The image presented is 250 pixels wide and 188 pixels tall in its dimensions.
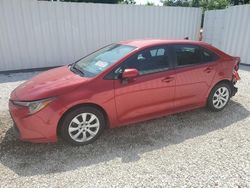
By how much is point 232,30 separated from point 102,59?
731cm

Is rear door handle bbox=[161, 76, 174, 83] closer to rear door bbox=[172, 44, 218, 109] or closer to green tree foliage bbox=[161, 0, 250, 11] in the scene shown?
rear door bbox=[172, 44, 218, 109]

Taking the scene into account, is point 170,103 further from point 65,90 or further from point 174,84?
point 65,90

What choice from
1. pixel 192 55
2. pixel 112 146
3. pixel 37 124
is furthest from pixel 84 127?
pixel 192 55

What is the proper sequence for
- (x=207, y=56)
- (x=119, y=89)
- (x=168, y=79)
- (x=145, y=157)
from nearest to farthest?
1. (x=145, y=157)
2. (x=119, y=89)
3. (x=168, y=79)
4. (x=207, y=56)

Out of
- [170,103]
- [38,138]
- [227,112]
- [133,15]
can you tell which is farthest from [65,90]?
[133,15]

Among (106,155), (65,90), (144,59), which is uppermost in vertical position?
(144,59)

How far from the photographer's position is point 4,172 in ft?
9.34

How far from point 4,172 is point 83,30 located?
6.35 meters

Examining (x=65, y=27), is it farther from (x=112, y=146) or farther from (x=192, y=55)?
(x=112, y=146)

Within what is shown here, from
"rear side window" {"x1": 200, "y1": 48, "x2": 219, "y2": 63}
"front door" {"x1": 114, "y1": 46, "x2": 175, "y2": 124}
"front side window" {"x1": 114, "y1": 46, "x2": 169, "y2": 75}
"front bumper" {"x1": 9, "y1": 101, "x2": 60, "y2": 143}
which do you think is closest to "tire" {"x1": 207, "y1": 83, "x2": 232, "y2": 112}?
"rear side window" {"x1": 200, "y1": 48, "x2": 219, "y2": 63}

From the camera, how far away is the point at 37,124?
3.02 m

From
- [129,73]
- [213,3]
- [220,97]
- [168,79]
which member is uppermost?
[213,3]

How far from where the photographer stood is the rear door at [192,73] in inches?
152

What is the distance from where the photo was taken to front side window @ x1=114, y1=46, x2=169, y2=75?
11.4 ft
